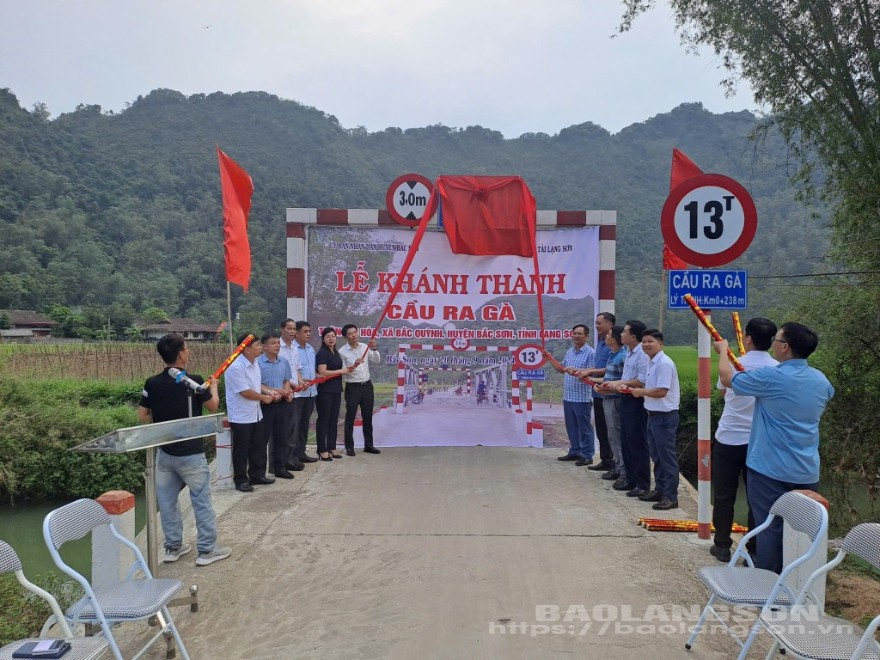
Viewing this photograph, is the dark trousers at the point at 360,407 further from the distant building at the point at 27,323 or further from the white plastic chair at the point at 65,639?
the distant building at the point at 27,323

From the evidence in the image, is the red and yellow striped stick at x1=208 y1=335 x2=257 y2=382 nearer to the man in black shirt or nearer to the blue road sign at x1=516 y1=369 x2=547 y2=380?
the man in black shirt

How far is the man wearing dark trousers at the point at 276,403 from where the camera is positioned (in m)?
7.21

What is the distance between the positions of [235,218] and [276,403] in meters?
2.19

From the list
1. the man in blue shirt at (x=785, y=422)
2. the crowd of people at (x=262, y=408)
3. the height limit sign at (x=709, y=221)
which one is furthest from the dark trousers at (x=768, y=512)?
the crowd of people at (x=262, y=408)

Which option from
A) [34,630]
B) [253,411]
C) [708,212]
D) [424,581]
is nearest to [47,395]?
[253,411]

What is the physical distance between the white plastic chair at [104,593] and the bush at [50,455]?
8.26m

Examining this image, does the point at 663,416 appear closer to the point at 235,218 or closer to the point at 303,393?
the point at 303,393

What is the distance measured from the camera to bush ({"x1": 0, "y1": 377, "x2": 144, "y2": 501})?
10391 millimetres

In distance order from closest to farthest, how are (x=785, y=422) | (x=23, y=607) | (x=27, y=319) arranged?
(x=785, y=422) → (x=23, y=607) → (x=27, y=319)

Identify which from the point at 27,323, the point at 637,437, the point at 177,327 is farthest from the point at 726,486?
the point at 27,323

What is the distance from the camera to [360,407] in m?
8.95

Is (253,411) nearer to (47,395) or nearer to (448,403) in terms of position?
(448,403)

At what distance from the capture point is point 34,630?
4938mm

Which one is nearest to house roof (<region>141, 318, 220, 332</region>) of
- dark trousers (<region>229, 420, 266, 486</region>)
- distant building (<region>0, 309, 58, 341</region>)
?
distant building (<region>0, 309, 58, 341</region>)
